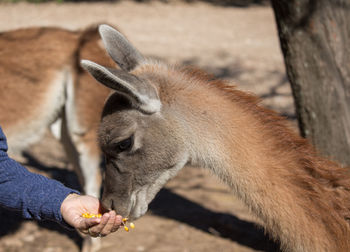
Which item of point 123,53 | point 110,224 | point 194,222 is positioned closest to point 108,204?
point 110,224

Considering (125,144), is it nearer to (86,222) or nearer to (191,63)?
(86,222)

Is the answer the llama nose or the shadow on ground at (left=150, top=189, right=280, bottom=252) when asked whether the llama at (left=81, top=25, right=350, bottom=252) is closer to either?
the llama nose

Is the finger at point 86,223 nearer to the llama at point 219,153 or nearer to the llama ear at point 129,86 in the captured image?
the llama at point 219,153

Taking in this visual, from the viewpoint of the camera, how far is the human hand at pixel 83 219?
2420 mm

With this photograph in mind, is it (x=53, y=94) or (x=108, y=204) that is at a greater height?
(x=108, y=204)

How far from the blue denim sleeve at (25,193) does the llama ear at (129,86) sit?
586 millimetres

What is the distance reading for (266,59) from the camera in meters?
11.1

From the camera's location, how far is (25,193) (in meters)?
2.46

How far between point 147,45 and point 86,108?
26.4 ft

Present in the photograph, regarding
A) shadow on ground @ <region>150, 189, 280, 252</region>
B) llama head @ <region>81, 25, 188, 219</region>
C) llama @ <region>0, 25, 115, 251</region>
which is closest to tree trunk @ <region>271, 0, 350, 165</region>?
shadow on ground @ <region>150, 189, 280, 252</region>

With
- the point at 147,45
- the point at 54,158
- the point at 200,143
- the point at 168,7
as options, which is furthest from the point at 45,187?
the point at 168,7

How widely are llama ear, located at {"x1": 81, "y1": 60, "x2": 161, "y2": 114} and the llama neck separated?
21 centimetres

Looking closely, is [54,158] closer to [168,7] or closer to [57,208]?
[57,208]

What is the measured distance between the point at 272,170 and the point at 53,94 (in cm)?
276
